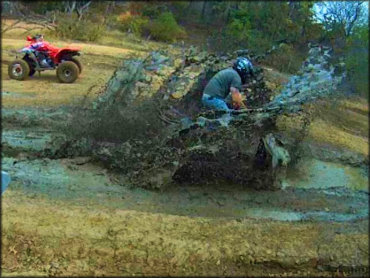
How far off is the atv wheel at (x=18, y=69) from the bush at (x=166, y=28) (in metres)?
8.95

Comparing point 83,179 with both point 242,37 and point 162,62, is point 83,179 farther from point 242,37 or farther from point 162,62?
point 242,37

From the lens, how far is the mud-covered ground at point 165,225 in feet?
15.6

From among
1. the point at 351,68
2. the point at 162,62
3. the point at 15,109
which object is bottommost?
the point at 15,109

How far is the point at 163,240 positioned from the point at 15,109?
557 cm

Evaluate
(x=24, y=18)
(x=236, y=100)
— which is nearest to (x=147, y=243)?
(x=236, y=100)

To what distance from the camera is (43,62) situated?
1220cm

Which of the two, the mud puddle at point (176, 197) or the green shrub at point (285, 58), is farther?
the green shrub at point (285, 58)

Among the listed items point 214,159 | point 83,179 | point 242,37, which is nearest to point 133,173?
point 83,179

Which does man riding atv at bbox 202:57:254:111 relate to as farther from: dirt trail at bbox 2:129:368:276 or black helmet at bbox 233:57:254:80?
dirt trail at bbox 2:129:368:276

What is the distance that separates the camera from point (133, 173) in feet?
22.7

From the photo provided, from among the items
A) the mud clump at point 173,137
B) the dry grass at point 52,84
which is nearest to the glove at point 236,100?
the mud clump at point 173,137

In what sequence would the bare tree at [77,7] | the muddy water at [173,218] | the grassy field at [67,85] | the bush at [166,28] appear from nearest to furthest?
the muddy water at [173,218] → the grassy field at [67,85] → the bare tree at [77,7] → the bush at [166,28]

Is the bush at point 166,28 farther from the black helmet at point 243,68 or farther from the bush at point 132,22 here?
the black helmet at point 243,68

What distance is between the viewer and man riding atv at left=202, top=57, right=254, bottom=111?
26.7 feet
